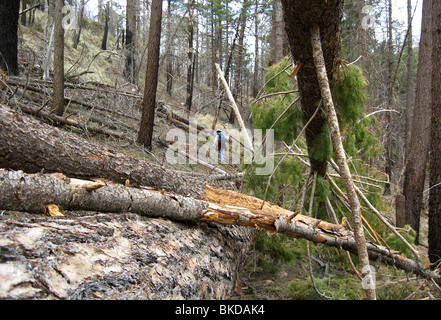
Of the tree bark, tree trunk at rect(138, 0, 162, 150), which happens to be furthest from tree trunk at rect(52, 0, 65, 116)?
the tree bark

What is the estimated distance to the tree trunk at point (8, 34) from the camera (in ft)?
22.5

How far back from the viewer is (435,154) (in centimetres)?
529

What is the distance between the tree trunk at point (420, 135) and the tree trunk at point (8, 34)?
10286 millimetres

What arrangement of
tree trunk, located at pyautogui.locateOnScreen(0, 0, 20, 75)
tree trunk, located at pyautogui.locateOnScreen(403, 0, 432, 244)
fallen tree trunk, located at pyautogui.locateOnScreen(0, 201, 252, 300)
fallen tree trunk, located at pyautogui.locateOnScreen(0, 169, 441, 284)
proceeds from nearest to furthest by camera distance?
fallen tree trunk, located at pyautogui.locateOnScreen(0, 201, 252, 300) → fallen tree trunk, located at pyautogui.locateOnScreen(0, 169, 441, 284) → tree trunk, located at pyautogui.locateOnScreen(0, 0, 20, 75) → tree trunk, located at pyautogui.locateOnScreen(403, 0, 432, 244)

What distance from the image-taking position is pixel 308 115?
8.99 ft

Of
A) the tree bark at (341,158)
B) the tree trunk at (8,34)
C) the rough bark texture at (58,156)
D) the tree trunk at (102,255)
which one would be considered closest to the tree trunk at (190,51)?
the tree trunk at (8,34)

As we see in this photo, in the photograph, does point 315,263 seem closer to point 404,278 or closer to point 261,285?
point 261,285

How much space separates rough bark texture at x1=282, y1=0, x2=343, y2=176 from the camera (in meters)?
1.89

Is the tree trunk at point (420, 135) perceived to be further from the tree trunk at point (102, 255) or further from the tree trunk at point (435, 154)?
the tree trunk at point (102, 255)

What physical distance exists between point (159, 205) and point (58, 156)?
34.9 inches

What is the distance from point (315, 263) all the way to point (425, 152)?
17.4 feet

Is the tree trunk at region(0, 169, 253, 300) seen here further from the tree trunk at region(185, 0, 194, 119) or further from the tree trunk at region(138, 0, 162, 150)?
the tree trunk at region(185, 0, 194, 119)

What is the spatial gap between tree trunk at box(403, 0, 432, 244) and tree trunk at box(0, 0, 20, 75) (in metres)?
10.3
